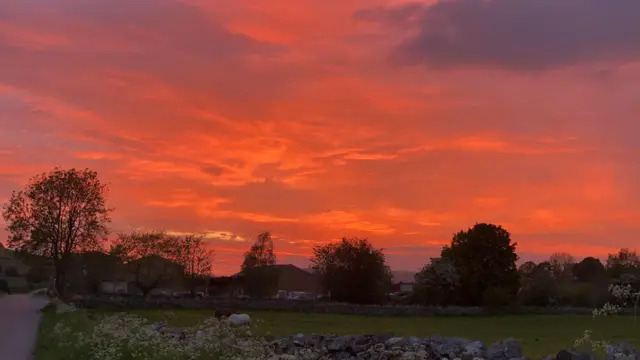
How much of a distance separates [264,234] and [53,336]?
102740mm

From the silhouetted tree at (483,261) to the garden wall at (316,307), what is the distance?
5287 millimetres

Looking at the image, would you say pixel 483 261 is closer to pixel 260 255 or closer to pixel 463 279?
pixel 463 279

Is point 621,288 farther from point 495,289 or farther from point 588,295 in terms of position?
point 588,295

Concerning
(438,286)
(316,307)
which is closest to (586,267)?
(438,286)

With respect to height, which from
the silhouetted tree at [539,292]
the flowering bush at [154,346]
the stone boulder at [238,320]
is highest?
the silhouetted tree at [539,292]

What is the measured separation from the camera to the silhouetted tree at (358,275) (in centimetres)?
8781

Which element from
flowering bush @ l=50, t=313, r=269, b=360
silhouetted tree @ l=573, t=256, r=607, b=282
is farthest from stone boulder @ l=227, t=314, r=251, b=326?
silhouetted tree @ l=573, t=256, r=607, b=282

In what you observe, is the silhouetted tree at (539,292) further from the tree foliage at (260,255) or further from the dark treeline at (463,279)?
the tree foliage at (260,255)

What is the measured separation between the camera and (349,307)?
71.9 metres

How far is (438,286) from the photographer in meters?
85.3

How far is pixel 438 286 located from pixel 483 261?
7.37 m

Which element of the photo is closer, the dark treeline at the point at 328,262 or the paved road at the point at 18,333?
the paved road at the point at 18,333

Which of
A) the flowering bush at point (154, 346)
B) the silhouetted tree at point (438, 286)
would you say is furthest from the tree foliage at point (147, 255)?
the flowering bush at point (154, 346)

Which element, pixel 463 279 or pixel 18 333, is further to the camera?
pixel 463 279
